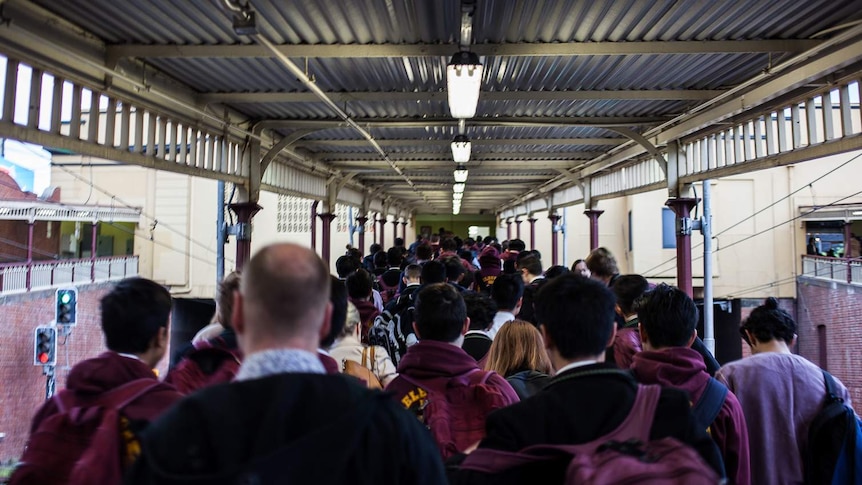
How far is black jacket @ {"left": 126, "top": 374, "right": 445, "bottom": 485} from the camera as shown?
116 cm

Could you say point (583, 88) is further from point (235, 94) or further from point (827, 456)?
point (827, 456)

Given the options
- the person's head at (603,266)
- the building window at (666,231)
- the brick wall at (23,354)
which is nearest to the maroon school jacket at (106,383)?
the person's head at (603,266)

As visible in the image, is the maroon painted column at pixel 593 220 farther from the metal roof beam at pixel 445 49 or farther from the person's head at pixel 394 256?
the metal roof beam at pixel 445 49

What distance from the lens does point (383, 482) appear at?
1.29 metres

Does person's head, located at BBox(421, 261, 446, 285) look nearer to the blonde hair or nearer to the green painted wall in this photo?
the blonde hair

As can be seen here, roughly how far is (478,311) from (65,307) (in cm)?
956

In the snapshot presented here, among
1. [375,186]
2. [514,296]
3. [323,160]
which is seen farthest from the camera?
[375,186]

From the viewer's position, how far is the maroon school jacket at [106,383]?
1965 millimetres

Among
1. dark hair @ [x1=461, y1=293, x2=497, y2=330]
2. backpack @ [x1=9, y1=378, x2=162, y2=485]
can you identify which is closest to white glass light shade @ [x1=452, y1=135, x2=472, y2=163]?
dark hair @ [x1=461, y1=293, x2=497, y2=330]

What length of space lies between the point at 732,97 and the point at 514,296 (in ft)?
12.5

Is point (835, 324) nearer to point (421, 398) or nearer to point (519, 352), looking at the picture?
point (519, 352)

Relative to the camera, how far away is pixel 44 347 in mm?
11719

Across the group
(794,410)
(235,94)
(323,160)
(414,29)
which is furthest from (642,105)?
(323,160)

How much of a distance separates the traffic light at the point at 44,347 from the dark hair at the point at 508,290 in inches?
424
